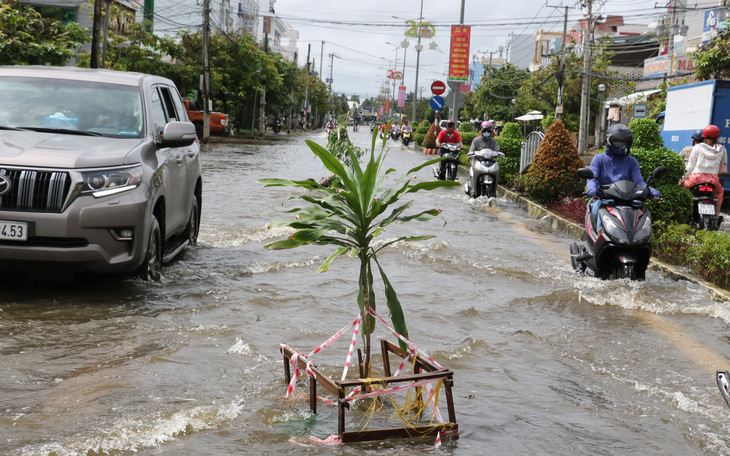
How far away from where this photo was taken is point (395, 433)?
3.65 m

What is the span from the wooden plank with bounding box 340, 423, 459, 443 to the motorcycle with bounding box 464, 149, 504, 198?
1240 centimetres

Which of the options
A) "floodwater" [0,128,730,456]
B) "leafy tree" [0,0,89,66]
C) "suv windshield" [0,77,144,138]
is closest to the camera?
"floodwater" [0,128,730,456]

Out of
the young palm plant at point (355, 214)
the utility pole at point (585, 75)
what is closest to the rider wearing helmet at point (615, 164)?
the young palm plant at point (355, 214)

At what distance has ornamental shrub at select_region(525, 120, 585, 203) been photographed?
48.6 feet

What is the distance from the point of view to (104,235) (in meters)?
5.93

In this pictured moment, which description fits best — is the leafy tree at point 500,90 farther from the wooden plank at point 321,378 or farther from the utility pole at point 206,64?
the wooden plank at point 321,378

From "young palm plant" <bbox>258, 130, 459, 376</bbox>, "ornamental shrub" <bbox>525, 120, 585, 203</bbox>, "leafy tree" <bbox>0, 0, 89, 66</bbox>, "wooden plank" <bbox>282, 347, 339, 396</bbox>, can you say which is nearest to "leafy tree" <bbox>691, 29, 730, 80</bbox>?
"ornamental shrub" <bbox>525, 120, 585, 203</bbox>

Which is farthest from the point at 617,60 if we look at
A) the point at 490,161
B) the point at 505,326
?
the point at 505,326

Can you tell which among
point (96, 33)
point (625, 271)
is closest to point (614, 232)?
point (625, 271)

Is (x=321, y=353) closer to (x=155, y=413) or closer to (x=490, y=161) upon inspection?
(x=155, y=413)

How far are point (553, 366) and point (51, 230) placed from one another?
11.6 ft

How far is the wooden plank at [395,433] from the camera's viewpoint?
141 inches

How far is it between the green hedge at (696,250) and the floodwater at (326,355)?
1.01ft

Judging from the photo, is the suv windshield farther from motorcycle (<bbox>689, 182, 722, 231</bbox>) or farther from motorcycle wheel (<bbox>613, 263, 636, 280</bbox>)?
motorcycle (<bbox>689, 182, 722, 231</bbox>)
